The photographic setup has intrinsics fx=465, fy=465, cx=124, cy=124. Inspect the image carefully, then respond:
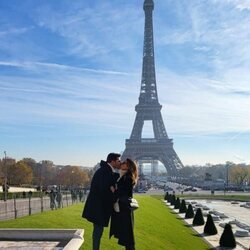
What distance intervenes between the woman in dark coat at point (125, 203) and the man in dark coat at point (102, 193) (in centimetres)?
14

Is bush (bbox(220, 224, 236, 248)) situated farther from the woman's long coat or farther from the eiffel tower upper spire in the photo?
the eiffel tower upper spire

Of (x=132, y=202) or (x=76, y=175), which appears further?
(x=76, y=175)

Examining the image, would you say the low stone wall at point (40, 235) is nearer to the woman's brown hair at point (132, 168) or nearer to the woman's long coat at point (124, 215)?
the woman's long coat at point (124, 215)

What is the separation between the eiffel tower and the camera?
122 metres

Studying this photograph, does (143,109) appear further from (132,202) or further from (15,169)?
(132,202)

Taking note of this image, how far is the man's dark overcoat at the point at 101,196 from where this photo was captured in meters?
8.82

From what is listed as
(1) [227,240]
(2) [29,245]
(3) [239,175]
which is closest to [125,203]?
(2) [29,245]

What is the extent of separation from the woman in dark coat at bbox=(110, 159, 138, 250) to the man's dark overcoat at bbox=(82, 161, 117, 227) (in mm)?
160

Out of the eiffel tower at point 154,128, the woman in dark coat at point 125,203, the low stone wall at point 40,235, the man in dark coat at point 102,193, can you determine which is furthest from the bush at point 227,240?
the eiffel tower at point 154,128

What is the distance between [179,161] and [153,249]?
107m

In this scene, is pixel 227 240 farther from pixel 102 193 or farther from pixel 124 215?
pixel 102 193

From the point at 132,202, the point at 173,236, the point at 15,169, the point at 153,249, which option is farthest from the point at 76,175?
the point at 132,202

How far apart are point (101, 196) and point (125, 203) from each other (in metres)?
0.49

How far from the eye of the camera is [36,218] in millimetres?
16984
